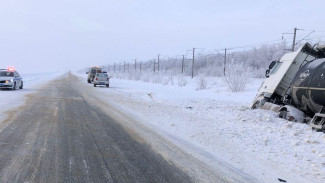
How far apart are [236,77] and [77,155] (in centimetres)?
2608

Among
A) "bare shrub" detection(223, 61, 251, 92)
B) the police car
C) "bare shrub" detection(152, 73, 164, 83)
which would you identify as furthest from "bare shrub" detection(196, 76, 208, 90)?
the police car

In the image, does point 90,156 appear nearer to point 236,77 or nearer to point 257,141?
point 257,141

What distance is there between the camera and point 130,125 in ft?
34.8

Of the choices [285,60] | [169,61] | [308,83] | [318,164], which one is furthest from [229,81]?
[169,61]

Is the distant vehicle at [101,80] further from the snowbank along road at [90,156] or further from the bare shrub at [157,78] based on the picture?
the snowbank along road at [90,156]

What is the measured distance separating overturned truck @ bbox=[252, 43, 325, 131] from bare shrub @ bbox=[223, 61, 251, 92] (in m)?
15.4

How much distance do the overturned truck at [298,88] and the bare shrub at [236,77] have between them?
15.4m

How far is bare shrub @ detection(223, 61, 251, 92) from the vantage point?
30656 mm

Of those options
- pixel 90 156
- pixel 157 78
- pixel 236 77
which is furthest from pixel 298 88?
pixel 157 78

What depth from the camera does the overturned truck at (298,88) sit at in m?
10.6

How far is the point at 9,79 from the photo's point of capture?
25.9 meters

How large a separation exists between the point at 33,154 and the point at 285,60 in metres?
11.5

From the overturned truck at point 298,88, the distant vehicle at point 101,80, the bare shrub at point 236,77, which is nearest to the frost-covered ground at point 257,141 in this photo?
the overturned truck at point 298,88

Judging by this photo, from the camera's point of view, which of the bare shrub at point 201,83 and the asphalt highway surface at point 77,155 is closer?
the asphalt highway surface at point 77,155
